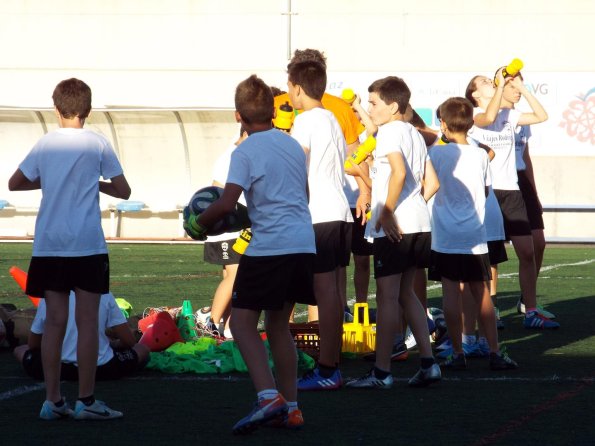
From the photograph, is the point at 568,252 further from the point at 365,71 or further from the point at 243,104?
the point at 243,104

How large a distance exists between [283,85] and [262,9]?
1686 mm

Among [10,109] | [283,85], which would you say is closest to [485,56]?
[283,85]

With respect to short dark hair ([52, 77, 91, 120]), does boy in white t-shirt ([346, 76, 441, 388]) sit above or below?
below

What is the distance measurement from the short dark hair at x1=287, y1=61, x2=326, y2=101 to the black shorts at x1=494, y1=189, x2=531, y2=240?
3.29m

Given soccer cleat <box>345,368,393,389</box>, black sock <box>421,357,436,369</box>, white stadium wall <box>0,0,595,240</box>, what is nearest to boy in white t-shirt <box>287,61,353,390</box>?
soccer cleat <box>345,368,393,389</box>

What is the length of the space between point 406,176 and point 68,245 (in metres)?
2.18

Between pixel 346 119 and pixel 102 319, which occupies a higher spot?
pixel 346 119

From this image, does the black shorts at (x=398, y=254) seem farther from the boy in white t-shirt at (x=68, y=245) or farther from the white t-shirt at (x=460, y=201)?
the boy in white t-shirt at (x=68, y=245)

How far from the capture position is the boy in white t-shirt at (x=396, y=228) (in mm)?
7195

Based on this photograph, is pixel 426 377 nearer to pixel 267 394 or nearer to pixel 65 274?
pixel 267 394

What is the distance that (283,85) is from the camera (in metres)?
25.7

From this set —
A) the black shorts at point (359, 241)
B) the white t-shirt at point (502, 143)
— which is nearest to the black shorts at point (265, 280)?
the black shorts at point (359, 241)

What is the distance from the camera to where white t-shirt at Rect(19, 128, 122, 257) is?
→ 6.13 m

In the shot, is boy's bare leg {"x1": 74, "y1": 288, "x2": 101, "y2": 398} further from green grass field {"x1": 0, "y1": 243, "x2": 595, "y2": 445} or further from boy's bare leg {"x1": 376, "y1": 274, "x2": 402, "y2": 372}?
boy's bare leg {"x1": 376, "y1": 274, "x2": 402, "y2": 372}
